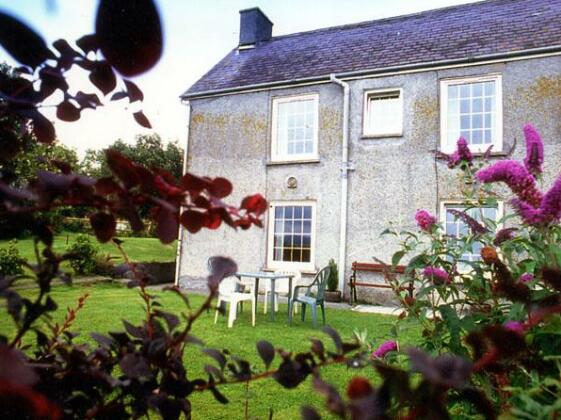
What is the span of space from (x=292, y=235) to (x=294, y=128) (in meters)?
2.64

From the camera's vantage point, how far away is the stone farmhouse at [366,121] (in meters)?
8.80

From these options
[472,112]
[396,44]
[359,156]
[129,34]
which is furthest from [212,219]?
[396,44]

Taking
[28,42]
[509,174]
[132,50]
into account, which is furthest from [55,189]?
[509,174]

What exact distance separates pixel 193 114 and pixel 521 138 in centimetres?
784

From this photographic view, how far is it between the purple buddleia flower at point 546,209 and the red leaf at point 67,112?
4.14ft

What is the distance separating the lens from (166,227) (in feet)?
2.07

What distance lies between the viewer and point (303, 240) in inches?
403

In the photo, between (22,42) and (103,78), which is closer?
(22,42)

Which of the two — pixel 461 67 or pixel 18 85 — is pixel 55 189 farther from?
pixel 461 67

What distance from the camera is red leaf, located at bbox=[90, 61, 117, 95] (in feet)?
2.75

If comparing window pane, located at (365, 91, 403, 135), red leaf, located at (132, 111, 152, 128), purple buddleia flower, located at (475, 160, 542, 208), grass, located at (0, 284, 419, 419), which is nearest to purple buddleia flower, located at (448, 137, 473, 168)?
purple buddleia flower, located at (475, 160, 542, 208)

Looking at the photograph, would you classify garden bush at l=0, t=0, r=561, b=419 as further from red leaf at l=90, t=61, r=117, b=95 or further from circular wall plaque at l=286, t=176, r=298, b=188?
circular wall plaque at l=286, t=176, r=298, b=188

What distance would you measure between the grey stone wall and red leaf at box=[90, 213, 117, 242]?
25.3 ft

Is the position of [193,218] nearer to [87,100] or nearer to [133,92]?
[133,92]
